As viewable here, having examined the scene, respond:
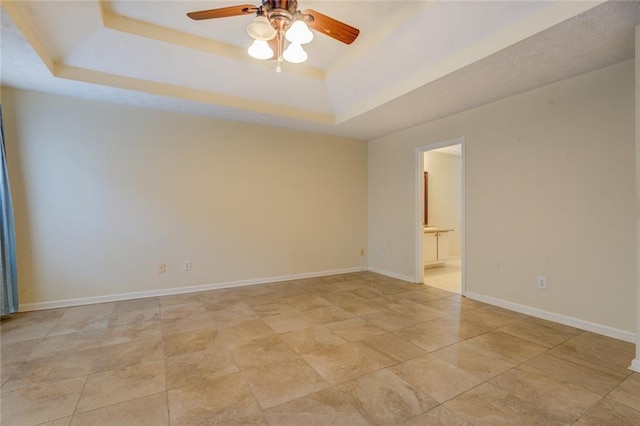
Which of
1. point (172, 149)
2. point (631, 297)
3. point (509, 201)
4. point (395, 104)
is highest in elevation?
point (395, 104)

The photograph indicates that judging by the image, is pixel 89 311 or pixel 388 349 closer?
pixel 388 349

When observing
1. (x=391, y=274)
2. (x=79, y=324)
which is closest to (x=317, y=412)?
(x=79, y=324)

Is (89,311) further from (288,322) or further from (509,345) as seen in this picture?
(509,345)

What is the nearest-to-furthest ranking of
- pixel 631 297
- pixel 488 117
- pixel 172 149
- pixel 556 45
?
pixel 556 45
pixel 631 297
pixel 488 117
pixel 172 149

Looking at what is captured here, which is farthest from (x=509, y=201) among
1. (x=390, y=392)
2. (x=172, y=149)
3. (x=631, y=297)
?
(x=172, y=149)

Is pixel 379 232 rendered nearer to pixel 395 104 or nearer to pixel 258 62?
pixel 395 104

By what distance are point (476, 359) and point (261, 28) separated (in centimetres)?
291

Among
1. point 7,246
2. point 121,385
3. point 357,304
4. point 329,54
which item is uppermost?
point 329,54

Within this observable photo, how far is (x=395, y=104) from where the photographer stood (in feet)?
11.9

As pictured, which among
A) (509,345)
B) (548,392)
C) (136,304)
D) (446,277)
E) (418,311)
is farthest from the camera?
(446,277)

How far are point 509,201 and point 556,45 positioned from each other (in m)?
1.66

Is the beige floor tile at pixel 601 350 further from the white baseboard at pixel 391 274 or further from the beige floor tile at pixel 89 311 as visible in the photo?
the beige floor tile at pixel 89 311

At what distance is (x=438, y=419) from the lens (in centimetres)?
164

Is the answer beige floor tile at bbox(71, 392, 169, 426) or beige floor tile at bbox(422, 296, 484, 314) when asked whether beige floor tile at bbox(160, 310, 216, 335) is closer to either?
beige floor tile at bbox(71, 392, 169, 426)
